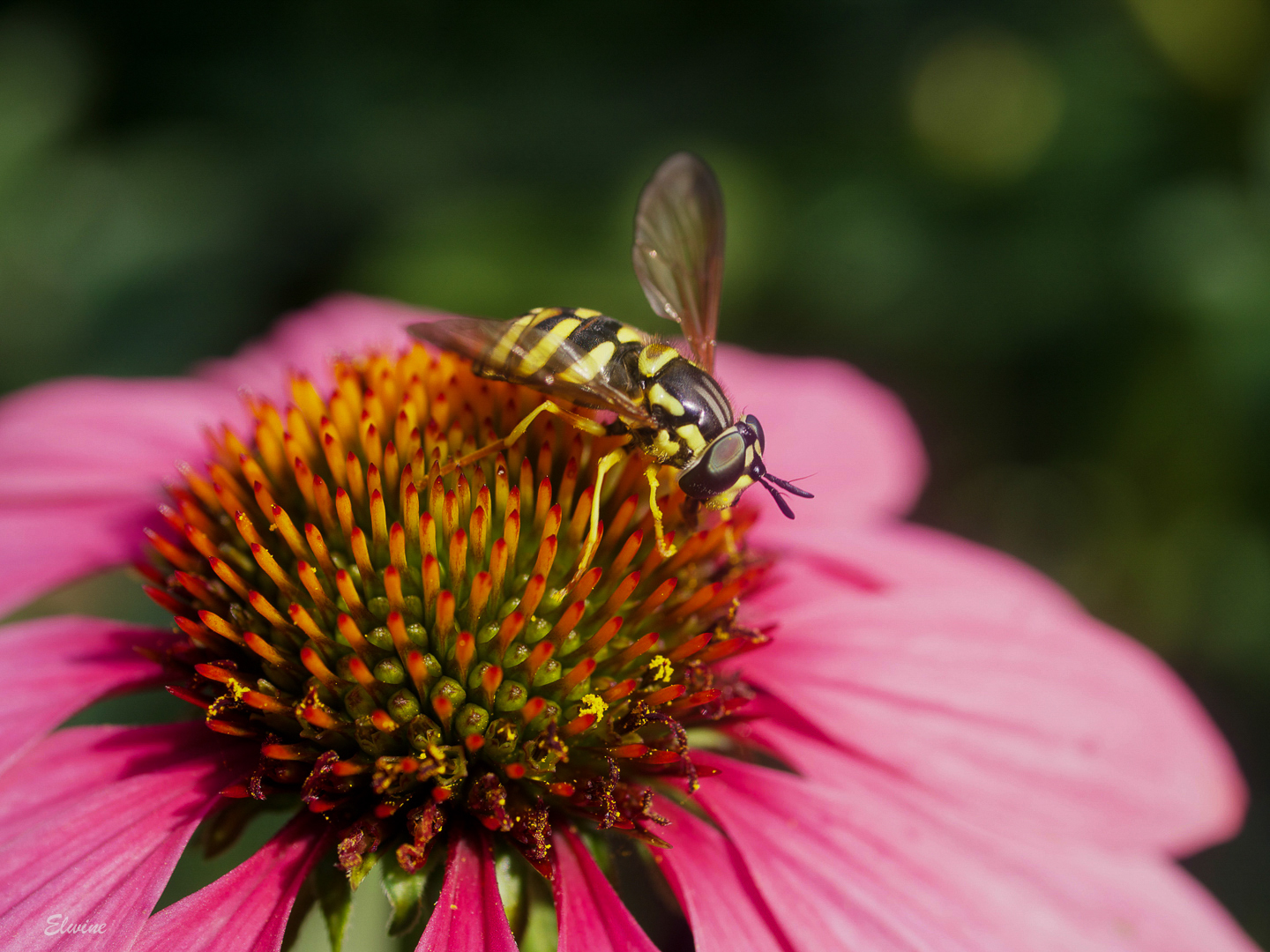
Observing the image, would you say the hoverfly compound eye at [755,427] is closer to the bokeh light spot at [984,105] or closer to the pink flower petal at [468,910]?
the pink flower petal at [468,910]

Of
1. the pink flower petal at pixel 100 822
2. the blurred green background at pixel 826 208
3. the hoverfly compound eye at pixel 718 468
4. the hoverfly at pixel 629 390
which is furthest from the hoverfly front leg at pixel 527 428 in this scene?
the blurred green background at pixel 826 208

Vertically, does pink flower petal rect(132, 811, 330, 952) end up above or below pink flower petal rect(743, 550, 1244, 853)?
above

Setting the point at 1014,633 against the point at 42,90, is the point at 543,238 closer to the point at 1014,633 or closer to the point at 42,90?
the point at 42,90

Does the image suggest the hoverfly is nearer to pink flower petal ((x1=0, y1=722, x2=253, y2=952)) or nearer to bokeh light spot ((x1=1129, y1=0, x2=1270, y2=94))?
pink flower petal ((x1=0, y1=722, x2=253, y2=952))

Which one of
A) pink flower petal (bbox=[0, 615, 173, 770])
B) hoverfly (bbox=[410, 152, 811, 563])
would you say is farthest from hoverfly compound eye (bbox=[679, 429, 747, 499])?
pink flower petal (bbox=[0, 615, 173, 770])

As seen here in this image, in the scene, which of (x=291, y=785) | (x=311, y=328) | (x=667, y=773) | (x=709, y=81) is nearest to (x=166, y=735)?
(x=291, y=785)

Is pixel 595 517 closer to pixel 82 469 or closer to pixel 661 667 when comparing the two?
pixel 661 667
